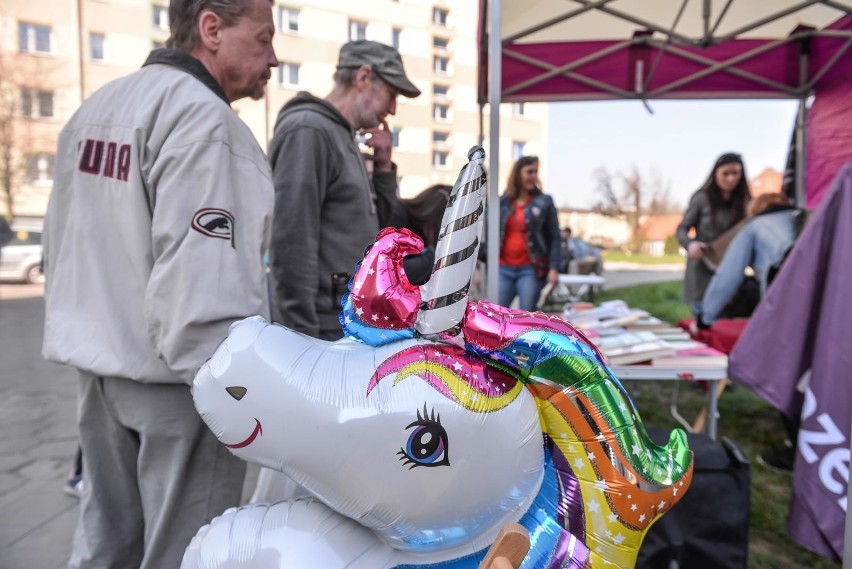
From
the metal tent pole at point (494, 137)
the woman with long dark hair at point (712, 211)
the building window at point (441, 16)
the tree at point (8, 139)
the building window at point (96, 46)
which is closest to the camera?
the metal tent pole at point (494, 137)

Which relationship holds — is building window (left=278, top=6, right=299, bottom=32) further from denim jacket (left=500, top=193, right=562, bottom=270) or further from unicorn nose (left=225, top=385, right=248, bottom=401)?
unicorn nose (left=225, top=385, right=248, bottom=401)

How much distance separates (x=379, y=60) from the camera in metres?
1.92

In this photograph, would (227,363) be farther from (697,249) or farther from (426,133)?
(426,133)

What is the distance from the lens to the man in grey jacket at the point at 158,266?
3.46 feet

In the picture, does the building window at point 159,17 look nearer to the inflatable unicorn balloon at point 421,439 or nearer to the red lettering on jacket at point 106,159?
the red lettering on jacket at point 106,159

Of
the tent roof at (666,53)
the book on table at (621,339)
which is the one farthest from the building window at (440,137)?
the book on table at (621,339)

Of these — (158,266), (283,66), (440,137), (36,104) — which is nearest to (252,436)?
(158,266)

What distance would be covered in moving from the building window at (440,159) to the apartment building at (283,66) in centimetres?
7

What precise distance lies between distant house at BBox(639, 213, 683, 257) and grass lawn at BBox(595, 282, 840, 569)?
78.8 ft

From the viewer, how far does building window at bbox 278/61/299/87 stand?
864 inches

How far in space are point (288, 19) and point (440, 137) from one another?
8.14 metres

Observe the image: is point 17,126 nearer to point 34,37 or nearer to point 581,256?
point 34,37

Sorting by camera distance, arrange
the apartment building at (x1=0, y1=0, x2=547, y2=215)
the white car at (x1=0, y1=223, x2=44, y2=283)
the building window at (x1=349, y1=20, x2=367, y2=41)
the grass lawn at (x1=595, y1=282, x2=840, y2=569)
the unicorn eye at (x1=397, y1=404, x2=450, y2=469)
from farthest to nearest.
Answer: the building window at (x1=349, y1=20, x2=367, y2=41)
the apartment building at (x1=0, y1=0, x2=547, y2=215)
the white car at (x1=0, y1=223, x2=44, y2=283)
the grass lawn at (x1=595, y1=282, x2=840, y2=569)
the unicorn eye at (x1=397, y1=404, x2=450, y2=469)

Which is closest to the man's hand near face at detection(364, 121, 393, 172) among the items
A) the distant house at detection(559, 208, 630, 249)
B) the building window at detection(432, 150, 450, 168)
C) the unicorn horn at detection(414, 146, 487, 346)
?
the unicorn horn at detection(414, 146, 487, 346)
